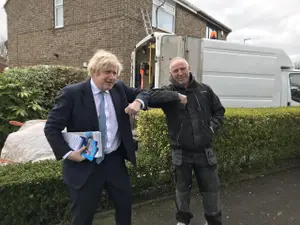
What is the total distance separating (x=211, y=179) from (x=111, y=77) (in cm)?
153

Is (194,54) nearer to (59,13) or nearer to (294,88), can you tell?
(294,88)

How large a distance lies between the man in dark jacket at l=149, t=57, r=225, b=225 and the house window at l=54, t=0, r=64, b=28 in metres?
10.9

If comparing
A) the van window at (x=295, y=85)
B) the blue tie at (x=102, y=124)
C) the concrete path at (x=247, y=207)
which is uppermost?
the van window at (x=295, y=85)

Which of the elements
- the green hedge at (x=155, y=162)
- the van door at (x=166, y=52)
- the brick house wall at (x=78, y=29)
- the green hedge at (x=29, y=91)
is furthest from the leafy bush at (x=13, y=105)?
the brick house wall at (x=78, y=29)

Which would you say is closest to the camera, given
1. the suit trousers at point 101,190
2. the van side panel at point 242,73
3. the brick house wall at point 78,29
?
the suit trousers at point 101,190

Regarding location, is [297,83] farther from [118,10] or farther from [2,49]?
[2,49]

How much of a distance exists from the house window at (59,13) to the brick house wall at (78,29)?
0.17 metres

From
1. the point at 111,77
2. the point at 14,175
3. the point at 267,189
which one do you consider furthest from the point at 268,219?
the point at 14,175

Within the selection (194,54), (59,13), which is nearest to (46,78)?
(194,54)

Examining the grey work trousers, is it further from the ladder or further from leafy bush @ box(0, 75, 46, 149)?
the ladder

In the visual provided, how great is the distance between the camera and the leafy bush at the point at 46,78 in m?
6.79

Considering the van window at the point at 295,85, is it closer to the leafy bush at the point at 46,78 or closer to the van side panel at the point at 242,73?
the van side panel at the point at 242,73

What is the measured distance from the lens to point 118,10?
999 cm

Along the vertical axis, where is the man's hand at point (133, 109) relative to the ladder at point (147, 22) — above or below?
below
